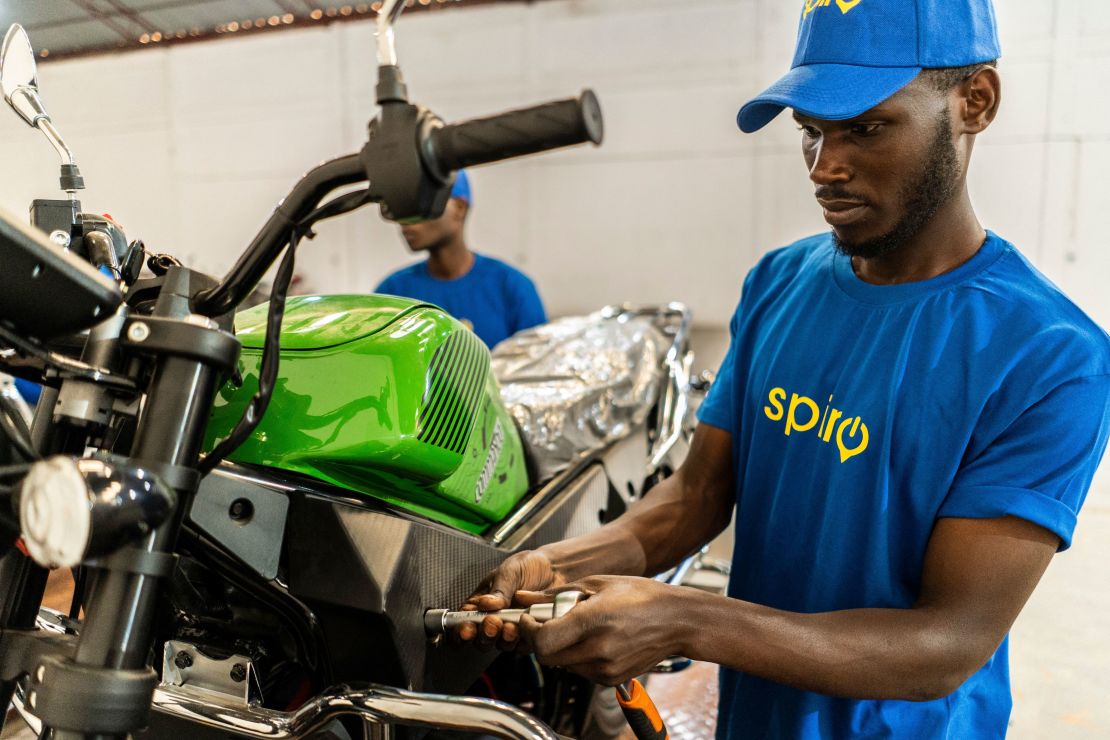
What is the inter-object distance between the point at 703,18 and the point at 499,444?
10.8 feet

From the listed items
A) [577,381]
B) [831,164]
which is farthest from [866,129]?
[577,381]

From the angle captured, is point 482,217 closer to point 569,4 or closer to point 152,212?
point 569,4

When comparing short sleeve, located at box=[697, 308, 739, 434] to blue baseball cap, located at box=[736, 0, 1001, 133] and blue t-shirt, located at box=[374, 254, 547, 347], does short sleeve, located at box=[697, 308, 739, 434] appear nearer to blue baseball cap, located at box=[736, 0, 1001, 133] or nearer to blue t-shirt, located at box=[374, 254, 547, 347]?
blue baseball cap, located at box=[736, 0, 1001, 133]

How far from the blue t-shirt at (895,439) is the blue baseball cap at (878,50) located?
0.81 feet

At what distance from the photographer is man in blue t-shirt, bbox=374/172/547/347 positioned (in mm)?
3145

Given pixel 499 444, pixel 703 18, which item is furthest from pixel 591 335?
pixel 703 18

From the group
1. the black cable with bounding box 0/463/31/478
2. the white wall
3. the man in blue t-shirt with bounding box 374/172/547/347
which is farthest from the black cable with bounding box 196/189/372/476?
the man in blue t-shirt with bounding box 374/172/547/347

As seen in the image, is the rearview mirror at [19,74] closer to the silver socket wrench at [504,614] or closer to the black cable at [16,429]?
the black cable at [16,429]

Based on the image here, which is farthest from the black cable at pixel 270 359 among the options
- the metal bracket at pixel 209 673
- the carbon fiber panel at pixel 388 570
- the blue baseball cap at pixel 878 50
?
the blue baseball cap at pixel 878 50

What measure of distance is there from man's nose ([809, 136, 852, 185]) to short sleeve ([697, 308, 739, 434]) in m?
0.32

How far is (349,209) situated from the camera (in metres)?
0.68

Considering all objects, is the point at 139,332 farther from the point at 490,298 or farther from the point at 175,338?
the point at 490,298

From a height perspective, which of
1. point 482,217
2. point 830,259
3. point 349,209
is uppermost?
point 482,217

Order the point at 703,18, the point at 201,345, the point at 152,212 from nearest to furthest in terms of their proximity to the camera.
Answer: the point at 201,345
the point at 152,212
the point at 703,18
